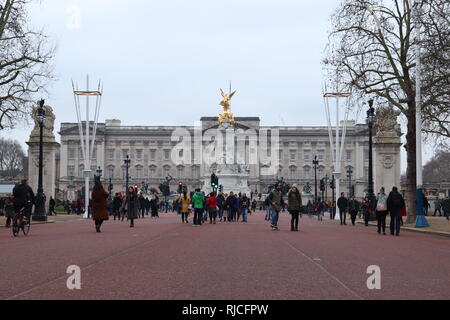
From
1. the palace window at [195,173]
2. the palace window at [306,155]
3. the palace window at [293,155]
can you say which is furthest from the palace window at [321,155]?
the palace window at [195,173]

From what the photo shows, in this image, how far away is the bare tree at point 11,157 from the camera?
144000 mm

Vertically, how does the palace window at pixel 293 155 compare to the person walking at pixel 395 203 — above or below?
above

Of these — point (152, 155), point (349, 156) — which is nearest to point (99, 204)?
point (152, 155)

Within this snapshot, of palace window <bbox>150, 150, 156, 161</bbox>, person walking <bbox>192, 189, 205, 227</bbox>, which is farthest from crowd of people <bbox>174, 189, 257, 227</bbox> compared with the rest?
palace window <bbox>150, 150, 156, 161</bbox>

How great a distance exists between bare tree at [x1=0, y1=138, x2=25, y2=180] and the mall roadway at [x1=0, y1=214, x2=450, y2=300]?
132 metres

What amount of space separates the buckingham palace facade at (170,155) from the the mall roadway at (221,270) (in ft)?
385

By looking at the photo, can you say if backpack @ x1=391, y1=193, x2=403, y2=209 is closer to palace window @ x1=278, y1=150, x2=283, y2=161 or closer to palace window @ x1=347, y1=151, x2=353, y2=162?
palace window @ x1=278, y1=150, x2=283, y2=161

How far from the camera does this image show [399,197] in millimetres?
23406

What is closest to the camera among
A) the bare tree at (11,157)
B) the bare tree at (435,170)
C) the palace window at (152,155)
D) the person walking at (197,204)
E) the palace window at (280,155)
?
the person walking at (197,204)

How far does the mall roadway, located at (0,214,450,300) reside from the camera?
8.71 m

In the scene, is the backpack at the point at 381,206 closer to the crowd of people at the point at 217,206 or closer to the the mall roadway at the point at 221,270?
the the mall roadway at the point at 221,270
